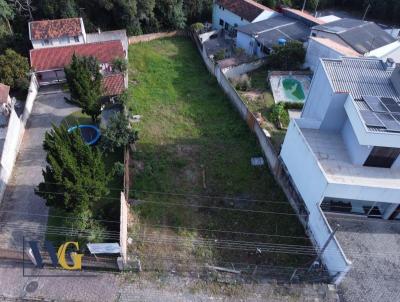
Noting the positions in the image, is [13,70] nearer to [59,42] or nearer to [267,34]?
[59,42]

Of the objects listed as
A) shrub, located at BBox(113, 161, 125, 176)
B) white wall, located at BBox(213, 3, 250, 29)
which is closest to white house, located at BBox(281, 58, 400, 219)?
shrub, located at BBox(113, 161, 125, 176)

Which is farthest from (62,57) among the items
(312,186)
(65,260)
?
(312,186)

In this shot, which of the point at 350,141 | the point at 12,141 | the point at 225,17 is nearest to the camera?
the point at 350,141

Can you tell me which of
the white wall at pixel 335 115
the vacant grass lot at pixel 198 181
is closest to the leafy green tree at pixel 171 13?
the vacant grass lot at pixel 198 181

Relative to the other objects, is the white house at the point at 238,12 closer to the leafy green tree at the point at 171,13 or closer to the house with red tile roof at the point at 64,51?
the leafy green tree at the point at 171,13

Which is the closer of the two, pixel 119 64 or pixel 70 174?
pixel 70 174

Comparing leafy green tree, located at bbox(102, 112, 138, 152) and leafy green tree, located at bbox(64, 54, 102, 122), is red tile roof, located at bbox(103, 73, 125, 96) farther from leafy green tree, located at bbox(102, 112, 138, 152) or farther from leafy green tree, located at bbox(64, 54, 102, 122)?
leafy green tree, located at bbox(102, 112, 138, 152)
